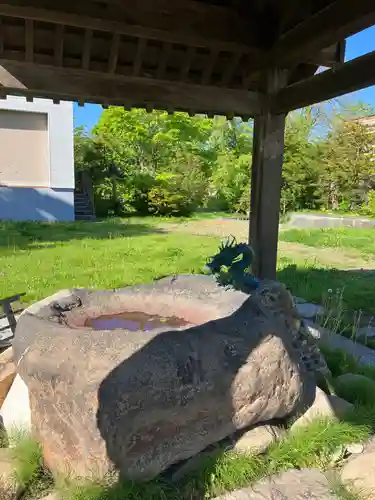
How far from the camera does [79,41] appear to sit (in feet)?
12.0

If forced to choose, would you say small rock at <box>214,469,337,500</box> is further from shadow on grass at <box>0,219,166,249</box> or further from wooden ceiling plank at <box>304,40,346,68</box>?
shadow on grass at <box>0,219,166,249</box>

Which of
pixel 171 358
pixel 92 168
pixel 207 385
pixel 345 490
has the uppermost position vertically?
pixel 92 168

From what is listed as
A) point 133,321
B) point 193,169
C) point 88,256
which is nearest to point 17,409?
point 133,321

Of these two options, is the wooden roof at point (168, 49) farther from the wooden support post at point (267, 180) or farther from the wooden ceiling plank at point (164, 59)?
the wooden support post at point (267, 180)

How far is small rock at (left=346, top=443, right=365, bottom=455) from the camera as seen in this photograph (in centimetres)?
225

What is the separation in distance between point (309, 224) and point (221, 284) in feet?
36.2

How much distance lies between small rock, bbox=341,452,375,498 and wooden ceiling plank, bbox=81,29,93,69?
3.46 m

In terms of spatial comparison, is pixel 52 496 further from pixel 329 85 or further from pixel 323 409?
pixel 329 85

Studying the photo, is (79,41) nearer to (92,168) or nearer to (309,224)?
(309,224)

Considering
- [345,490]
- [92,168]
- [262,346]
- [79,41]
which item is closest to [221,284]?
[262,346]

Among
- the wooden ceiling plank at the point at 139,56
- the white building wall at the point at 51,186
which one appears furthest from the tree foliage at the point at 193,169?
the wooden ceiling plank at the point at 139,56

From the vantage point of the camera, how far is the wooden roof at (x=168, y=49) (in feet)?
10.3

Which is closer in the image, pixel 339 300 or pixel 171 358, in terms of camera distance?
pixel 171 358

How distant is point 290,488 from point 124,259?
558cm
